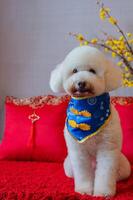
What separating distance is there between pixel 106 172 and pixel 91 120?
0.67 feet

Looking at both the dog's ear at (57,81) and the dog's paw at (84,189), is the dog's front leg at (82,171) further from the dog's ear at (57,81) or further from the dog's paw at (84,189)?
the dog's ear at (57,81)

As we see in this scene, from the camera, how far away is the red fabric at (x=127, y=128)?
65.3 inches

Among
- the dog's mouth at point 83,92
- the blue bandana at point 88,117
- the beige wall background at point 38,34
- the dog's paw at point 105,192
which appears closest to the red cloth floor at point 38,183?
the dog's paw at point 105,192

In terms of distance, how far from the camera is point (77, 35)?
6.86 feet

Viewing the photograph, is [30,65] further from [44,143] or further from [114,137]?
[114,137]

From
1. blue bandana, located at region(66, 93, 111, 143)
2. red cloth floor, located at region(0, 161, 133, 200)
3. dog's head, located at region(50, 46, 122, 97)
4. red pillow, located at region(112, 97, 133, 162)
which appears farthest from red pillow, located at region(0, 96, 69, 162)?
dog's head, located at region(50, 46, 122, 97)

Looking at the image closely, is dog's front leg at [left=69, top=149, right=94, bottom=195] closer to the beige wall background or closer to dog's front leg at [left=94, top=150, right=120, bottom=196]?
dog's front leg at [left=94, top=150, right=120, bottom=196]

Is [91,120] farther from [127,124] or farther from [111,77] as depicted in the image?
[127,124]

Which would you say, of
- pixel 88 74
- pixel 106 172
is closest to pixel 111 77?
pixel 88 74

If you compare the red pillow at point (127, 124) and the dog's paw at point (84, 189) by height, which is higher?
the red pillow at point (127, 124)

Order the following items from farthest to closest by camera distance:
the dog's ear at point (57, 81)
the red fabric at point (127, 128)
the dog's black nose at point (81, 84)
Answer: the red fabric at point (127, 128)
the dog's ear at point (57, 81)
the dog's black nose at point (81, 84)

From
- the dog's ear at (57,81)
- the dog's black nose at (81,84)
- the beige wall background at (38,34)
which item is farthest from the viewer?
the beige wall background at (38,34)

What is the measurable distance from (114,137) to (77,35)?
100 centimetres

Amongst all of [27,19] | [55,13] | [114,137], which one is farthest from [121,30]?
[114,137]
